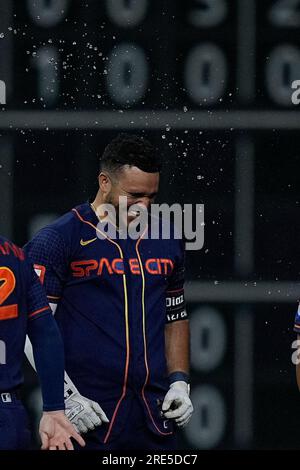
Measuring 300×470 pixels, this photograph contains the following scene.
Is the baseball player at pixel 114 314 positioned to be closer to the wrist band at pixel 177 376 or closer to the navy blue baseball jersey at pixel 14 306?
the wrist band at pixel 177 376

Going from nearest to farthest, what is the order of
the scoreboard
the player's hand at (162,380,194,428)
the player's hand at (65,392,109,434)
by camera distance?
the player's hand at (65,392,109,434) → the player's hand at (162,380,194,428) → the scoreboard

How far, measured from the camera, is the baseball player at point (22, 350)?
3.29 meters

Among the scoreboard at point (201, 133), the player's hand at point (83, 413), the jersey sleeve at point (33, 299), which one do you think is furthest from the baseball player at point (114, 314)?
the scoreboard at point (201, 133)

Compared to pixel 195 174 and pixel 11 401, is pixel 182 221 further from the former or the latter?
pixel 11 401

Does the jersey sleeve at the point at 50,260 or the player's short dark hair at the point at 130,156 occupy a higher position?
the player's short dark hair at the point at 130,156

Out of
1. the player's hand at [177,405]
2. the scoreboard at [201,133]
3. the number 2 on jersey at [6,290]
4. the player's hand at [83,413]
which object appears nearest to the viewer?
the number 2 on jersey at [6,290]

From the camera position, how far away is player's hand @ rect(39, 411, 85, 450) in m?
3.29

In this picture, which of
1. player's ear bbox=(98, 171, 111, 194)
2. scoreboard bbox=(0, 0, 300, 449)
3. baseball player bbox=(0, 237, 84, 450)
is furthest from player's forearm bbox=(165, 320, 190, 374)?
scoreboard bbox=(0, 0, 300, 449)

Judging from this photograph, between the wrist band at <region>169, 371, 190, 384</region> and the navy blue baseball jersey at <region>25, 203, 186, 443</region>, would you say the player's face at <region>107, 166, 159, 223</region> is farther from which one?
the wrist band at <region>169, 371, 190, 384</region>

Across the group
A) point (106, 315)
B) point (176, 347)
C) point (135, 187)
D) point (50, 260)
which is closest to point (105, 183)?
point (135, 187)

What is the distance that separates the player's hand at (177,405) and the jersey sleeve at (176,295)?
0.21 m

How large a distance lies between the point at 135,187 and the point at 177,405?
66cm

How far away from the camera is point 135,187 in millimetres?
3762

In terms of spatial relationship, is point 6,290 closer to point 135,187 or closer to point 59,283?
point 59,283
